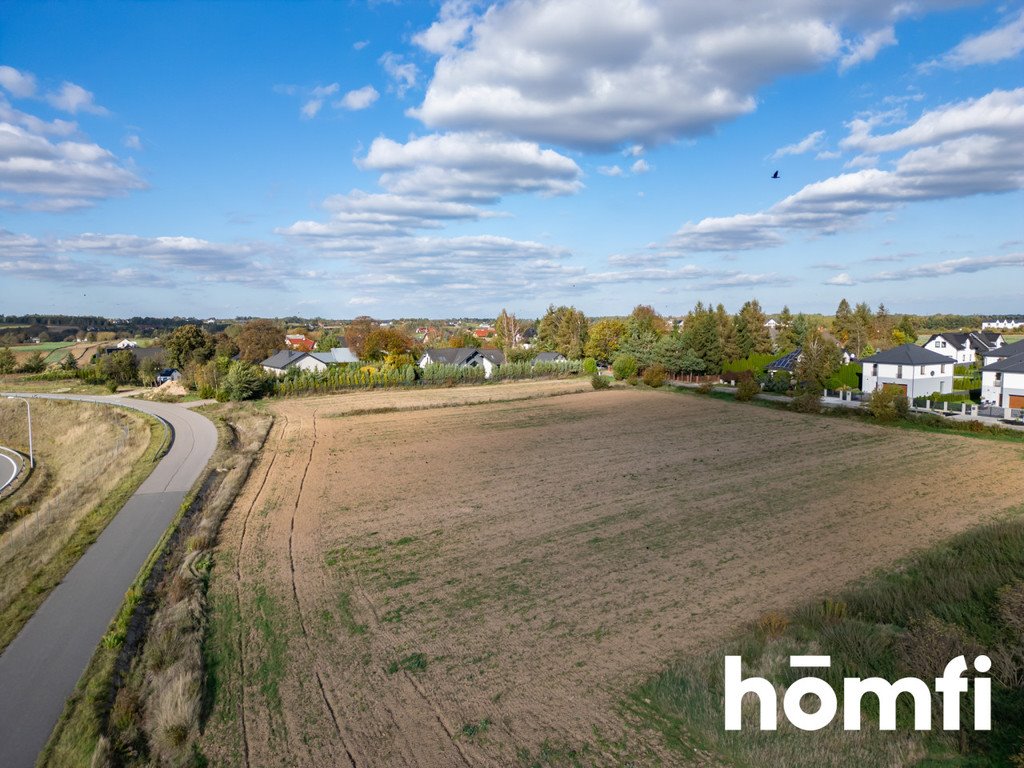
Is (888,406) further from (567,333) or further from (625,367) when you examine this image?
(567,333)

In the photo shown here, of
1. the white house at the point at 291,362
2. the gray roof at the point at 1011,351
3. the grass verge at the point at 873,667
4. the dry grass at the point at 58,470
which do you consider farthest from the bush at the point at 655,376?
the grass verge at the point at 873,667

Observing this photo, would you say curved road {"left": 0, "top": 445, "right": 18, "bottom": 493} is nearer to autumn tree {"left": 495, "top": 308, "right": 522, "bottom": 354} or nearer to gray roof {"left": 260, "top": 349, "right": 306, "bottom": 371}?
gray roof {"left": 260, "top": 349, "right": 306, "bottom": 371}

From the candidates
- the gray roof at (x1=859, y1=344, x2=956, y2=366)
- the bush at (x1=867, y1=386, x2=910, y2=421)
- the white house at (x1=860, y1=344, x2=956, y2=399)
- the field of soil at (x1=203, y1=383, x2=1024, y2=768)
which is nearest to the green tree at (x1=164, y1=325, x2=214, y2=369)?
the field of soil at (x1=203, y1=383, x2=1024, y2=768)

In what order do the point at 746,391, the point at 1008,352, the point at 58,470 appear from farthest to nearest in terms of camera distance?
the point at 746,391
the point at 1008,352
the point at 58,470

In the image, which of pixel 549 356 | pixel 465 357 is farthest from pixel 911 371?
pixel 465 357

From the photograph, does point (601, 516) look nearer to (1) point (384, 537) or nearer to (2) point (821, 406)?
(1) point (384, 537)

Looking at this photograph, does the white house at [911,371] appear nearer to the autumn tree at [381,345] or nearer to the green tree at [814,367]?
the green tree at [814,367]
